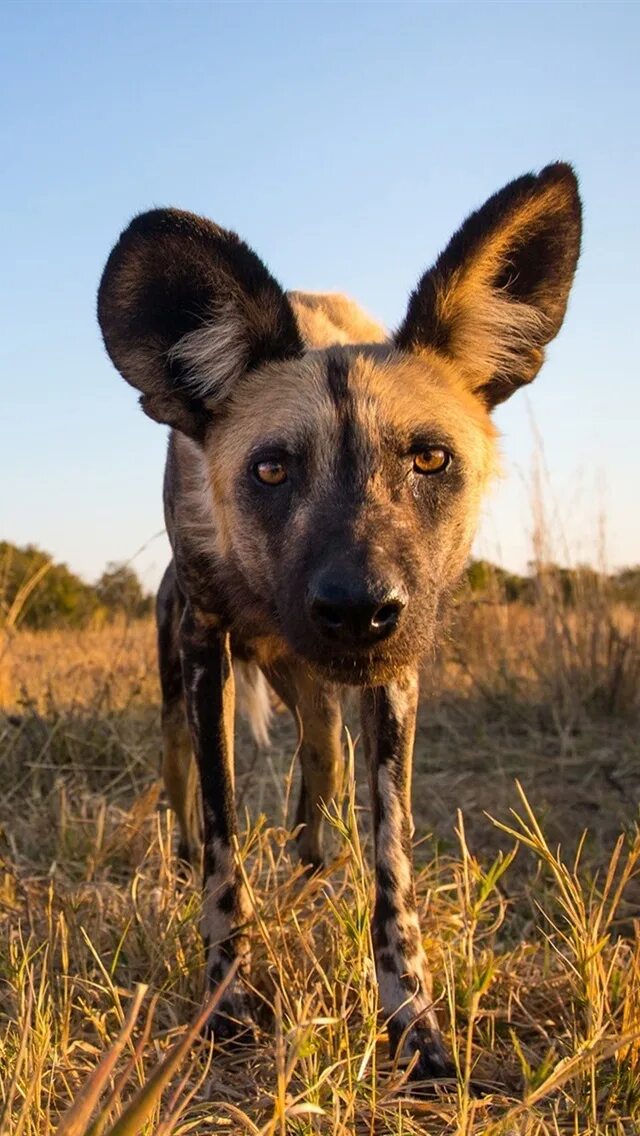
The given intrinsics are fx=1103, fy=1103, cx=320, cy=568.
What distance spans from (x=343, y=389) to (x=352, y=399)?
4 cm

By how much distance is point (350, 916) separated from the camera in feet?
6.48

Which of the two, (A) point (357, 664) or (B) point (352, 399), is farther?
(B) point (352, 399)

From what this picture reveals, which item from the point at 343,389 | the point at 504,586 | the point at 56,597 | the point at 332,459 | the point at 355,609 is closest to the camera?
the point at 355,609

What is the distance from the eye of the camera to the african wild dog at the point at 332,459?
2381 millimetres

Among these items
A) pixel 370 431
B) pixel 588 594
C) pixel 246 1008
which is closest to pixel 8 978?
pixel 246 1008

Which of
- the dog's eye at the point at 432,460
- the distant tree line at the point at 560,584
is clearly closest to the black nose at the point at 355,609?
the dog's eye at the point at 432,460

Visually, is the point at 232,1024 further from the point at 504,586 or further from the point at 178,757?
the point at 504,586

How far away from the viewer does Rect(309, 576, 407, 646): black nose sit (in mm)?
2180

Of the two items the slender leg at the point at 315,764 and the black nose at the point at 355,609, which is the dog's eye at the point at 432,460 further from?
the slender leg at the point at 315,764

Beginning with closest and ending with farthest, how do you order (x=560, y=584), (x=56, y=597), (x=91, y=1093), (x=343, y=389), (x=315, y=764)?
(x=91, y=1093) → (x=343, y=389) → (x=315, y=764) → (x=560, y=584) → (x=56, y=597)

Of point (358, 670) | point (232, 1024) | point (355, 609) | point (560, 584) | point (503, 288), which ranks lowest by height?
point (232, 1024)

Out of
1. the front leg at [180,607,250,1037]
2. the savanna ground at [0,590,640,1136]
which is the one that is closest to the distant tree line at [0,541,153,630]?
the savanna ground at [0,590,640,1136]

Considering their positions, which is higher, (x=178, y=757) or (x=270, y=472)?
(x=270, y=472)

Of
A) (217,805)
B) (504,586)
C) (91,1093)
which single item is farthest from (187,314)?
(504,586)
